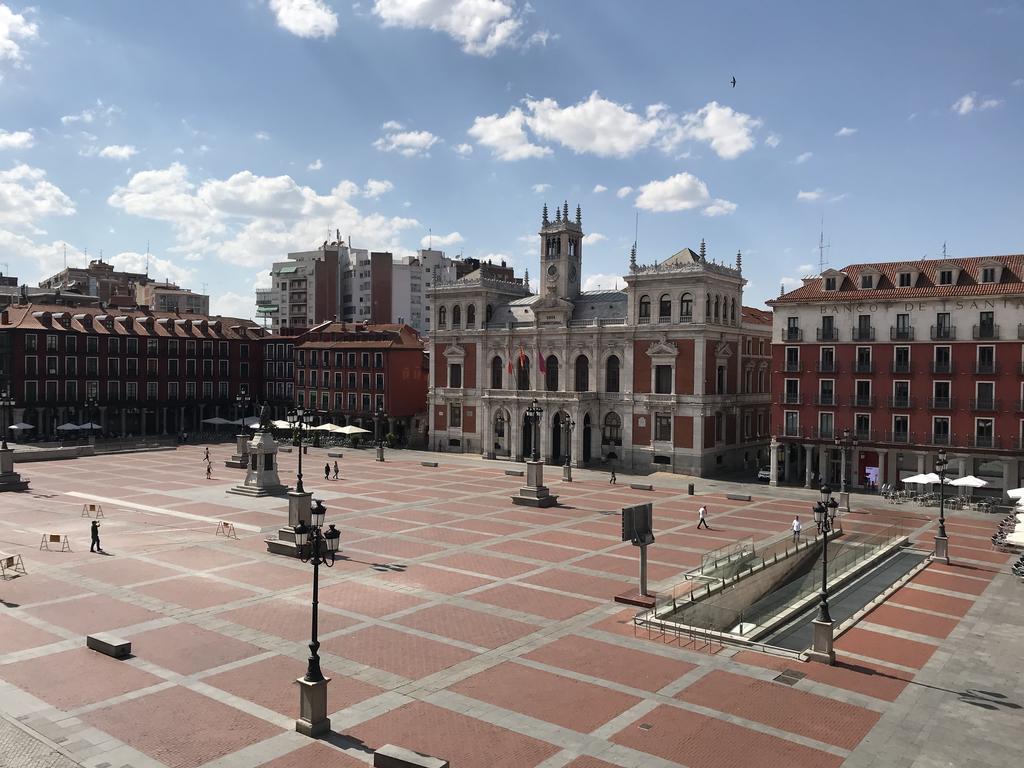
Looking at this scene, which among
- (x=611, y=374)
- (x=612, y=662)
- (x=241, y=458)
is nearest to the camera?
(x=612, y=662)

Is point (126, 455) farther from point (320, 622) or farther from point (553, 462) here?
point (320, 622)

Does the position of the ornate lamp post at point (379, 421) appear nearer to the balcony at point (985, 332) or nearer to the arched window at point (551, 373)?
the arched window at point (551, 373)

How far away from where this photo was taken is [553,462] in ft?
238

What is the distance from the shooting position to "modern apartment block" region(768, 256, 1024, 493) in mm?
51281

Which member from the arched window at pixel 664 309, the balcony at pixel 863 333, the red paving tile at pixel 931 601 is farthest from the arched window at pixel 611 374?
the red paving tile at pixel 931 601

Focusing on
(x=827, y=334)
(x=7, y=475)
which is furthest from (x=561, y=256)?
(x=7, y=475)

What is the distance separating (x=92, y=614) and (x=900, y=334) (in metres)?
50.1

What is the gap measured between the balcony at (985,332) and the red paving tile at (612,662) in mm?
39630

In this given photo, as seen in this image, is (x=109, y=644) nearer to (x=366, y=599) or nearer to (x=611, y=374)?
(x=366, y=599)

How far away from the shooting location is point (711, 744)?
58.3ft

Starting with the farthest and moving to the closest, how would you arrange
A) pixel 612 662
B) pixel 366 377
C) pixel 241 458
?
1. pixel 366 377
2. pixel 241 458
3. pixel 612 662

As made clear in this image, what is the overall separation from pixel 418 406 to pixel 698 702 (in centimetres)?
7259

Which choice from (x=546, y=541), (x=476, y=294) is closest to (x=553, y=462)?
(x=476, y=294)

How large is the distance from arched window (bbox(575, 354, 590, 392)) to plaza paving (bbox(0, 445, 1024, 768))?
31.7 metres
